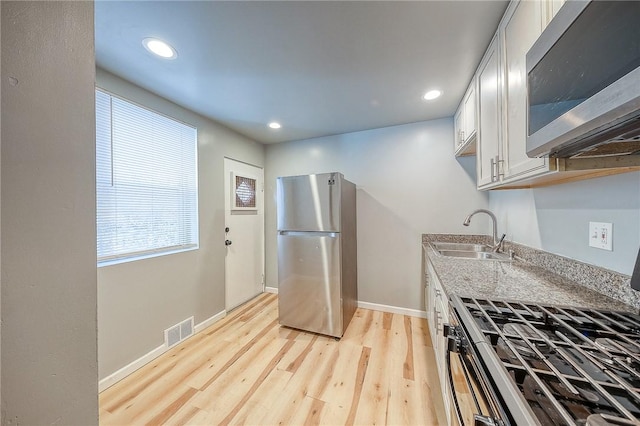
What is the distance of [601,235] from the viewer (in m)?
1.00

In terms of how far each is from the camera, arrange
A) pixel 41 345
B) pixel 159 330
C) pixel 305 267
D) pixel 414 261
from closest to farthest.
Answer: pixel 41 345 < pixel 159 330 < pixel 305 267 < pixel 414 261

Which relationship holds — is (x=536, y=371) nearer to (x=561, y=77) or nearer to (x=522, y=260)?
(x=561, y=77)

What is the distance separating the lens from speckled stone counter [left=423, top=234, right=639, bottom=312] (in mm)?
949

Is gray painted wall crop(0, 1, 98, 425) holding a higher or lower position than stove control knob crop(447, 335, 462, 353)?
higher

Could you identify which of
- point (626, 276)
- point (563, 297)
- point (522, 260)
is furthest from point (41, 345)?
point (522, 260)

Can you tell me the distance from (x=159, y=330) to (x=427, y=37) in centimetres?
303

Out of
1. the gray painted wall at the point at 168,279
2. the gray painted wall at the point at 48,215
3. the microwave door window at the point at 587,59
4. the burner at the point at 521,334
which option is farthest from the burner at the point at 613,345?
the gray painted wall at the point at 168,279

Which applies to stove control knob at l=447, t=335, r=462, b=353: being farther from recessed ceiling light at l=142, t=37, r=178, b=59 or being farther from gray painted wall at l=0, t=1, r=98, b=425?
recessed ceiling light at l=142, t=37, r=178, b=59

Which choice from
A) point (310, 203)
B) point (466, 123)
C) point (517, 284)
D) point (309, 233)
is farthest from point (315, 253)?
point (466, 123)

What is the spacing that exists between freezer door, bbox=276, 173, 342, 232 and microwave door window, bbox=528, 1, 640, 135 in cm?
163

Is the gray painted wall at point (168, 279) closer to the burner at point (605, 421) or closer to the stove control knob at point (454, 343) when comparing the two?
the stove control knob at point (454, 343)

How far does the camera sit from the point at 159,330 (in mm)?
2023

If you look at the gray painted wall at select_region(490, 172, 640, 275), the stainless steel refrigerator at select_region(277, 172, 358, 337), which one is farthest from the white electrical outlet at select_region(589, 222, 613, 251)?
the stainless steel refrigerator at select_region(277, 172, 358, 337)

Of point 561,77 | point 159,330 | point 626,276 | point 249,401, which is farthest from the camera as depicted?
point 159,330
